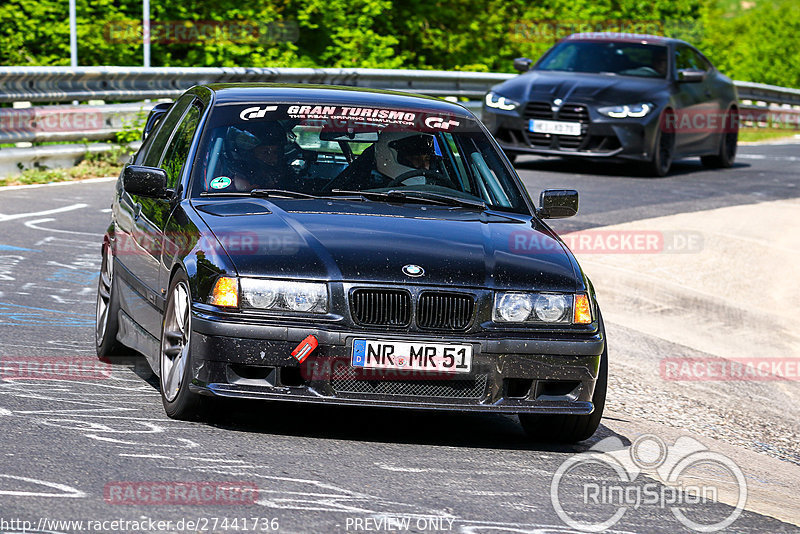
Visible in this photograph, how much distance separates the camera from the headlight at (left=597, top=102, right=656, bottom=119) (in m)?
17.5

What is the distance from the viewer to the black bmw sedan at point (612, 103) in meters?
17.6

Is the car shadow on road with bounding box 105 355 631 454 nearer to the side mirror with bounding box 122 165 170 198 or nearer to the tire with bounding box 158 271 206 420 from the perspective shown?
the tire with bounding box 158 271 206 420

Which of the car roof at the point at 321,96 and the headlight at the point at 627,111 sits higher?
the car roof at the point at 321,96

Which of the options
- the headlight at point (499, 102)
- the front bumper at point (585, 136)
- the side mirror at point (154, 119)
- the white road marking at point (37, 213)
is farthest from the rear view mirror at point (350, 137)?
the headlight at point (499, 102)

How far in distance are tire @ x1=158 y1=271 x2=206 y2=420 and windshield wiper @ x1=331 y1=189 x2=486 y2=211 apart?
40.8 inches

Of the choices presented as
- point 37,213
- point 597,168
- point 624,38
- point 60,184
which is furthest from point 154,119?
point 624,38

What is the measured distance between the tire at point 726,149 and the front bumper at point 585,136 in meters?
3.11

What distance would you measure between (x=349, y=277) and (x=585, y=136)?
1211 centimetres

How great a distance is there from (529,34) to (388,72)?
61.1ft

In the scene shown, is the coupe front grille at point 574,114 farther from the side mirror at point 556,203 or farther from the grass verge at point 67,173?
the side mirror at point 556,203

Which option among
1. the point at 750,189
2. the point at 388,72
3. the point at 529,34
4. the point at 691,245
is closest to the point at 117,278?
the point at 691,245

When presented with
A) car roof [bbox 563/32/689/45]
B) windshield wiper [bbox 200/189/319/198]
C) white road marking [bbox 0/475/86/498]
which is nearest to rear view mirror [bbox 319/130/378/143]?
windshield wiper [bbox 200/189/319/198]

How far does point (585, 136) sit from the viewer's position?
1758cm

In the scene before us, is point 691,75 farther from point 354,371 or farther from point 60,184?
point 354,371
